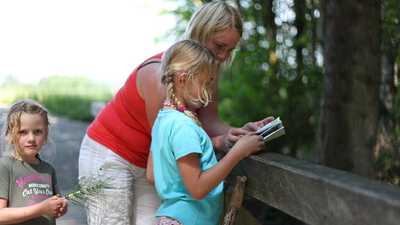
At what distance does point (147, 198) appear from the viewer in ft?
10.0

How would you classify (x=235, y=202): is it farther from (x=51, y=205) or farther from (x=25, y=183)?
(x=25, y=183)

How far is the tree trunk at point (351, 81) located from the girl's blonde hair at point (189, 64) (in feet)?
8.76

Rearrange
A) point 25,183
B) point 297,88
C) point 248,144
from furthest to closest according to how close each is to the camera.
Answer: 1. point 297,88
2. point 25,183
3. point 248,144

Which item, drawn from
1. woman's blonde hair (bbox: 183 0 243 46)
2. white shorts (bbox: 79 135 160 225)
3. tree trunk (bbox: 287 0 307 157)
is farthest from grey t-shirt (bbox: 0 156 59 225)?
tree trunk (bbox: 287 0 307 157)

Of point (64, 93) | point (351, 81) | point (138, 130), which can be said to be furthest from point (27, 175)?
point (64, 93)

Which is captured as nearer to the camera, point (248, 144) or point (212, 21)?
point (248, 144)

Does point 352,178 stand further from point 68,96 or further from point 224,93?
point 68,96

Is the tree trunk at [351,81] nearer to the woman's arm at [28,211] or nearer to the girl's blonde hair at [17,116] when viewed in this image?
the girl's blonde hair at [17,116]

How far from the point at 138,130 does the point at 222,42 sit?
49 centimetres

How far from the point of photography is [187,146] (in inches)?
97.3

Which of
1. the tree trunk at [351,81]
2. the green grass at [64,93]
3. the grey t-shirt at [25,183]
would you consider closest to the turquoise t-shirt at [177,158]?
the grey t-shirt at [25,183]

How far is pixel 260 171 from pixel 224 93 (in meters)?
6.87

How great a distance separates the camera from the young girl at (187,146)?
8.14ft

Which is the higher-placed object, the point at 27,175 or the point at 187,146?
the point at 187,146
